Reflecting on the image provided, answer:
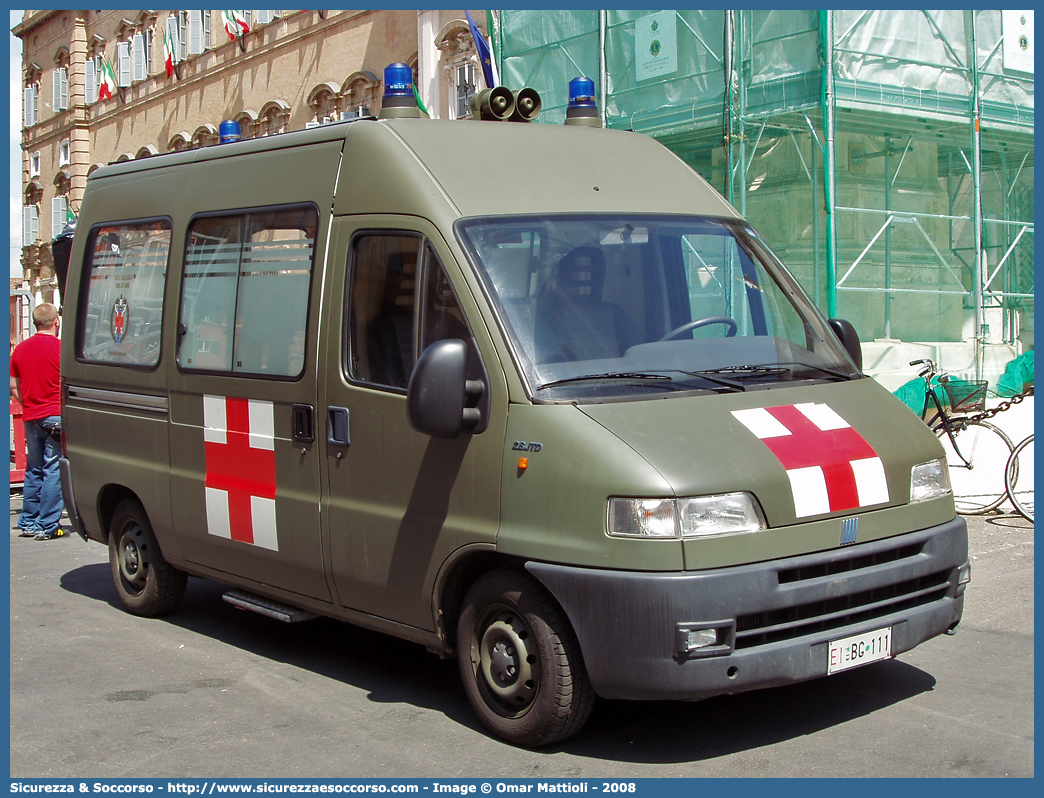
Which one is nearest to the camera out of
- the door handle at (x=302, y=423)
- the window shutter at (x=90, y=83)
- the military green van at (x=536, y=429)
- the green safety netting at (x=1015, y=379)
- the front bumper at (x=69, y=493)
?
the military green van at (x=536, y=429)

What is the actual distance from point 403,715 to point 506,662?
2.42 feet

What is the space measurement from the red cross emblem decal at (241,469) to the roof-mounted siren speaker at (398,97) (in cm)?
155

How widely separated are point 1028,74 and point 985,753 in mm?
15361

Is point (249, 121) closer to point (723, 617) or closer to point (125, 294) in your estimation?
point (125, 294)

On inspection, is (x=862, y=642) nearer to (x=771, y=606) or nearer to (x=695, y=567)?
(x=771, y=606)

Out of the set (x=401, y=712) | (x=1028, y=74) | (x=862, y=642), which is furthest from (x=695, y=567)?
(x=1028, y=74)

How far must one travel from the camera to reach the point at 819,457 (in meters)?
4.84

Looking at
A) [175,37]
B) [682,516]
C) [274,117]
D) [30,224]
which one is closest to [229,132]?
[682,516]

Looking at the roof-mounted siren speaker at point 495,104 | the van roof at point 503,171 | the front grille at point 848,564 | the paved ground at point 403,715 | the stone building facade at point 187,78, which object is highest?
the stone building facade at point 187,78

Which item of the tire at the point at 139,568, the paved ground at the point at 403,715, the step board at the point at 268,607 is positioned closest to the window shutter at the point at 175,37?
the tire at the point at 139,568

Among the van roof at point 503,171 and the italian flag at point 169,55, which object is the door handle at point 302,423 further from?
the italian flag at point 169,55

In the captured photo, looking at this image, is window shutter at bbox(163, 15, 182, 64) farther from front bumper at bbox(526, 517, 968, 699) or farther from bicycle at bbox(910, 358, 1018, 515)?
front bumper at bbox(526, 517, 968, 699)

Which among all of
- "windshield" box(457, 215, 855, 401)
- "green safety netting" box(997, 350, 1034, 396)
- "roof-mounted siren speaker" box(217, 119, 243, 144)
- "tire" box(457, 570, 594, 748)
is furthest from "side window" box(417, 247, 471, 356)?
"green safety netting" box(997, 350, 1034, 396)

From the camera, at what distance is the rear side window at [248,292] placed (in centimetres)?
612
